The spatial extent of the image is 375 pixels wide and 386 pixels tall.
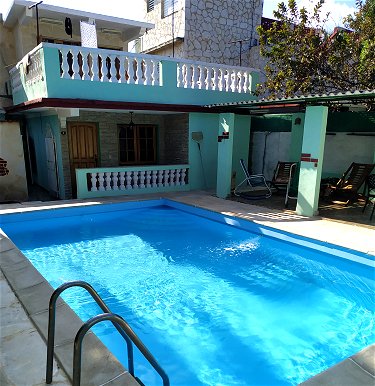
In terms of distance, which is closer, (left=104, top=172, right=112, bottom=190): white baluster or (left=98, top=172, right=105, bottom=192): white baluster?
(left=98, top=172, right=105, bottom=192): white baluster

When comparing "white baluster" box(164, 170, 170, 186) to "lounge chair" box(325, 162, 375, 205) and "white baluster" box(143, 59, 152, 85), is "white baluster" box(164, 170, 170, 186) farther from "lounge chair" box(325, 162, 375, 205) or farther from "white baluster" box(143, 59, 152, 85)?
"lounge chair" box(325, 162, 375, 205)

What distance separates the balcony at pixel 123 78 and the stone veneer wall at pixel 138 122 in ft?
4.29

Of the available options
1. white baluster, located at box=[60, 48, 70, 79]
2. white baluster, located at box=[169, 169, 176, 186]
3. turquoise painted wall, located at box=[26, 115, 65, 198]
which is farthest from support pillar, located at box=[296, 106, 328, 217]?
turquoise painted wall, located at box=[26, 115, 65, 198]

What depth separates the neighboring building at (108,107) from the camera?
368 inches

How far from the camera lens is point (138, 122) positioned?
12430 mm

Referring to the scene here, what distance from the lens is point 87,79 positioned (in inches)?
366

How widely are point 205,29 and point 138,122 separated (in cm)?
707

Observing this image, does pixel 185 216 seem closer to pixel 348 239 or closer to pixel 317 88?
pixel 348 239

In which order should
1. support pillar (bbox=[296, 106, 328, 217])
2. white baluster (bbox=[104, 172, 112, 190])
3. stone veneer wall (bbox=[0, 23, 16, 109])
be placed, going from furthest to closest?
1. stone veneer wall (bbox=[0, 23, 16, 109])
2. white baluster (bbox=[104, 172, 112, 190])
3. support pillar (bbox=[296, 106, 328, 217])

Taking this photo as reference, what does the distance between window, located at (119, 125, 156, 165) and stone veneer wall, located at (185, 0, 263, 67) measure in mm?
5432

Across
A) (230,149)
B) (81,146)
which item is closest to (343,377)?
(230,149)

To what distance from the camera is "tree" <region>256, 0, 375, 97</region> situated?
11953 mm

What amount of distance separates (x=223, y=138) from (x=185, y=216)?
2805 mm

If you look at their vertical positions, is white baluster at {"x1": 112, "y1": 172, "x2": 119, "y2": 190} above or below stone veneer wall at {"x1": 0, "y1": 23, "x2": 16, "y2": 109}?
below
